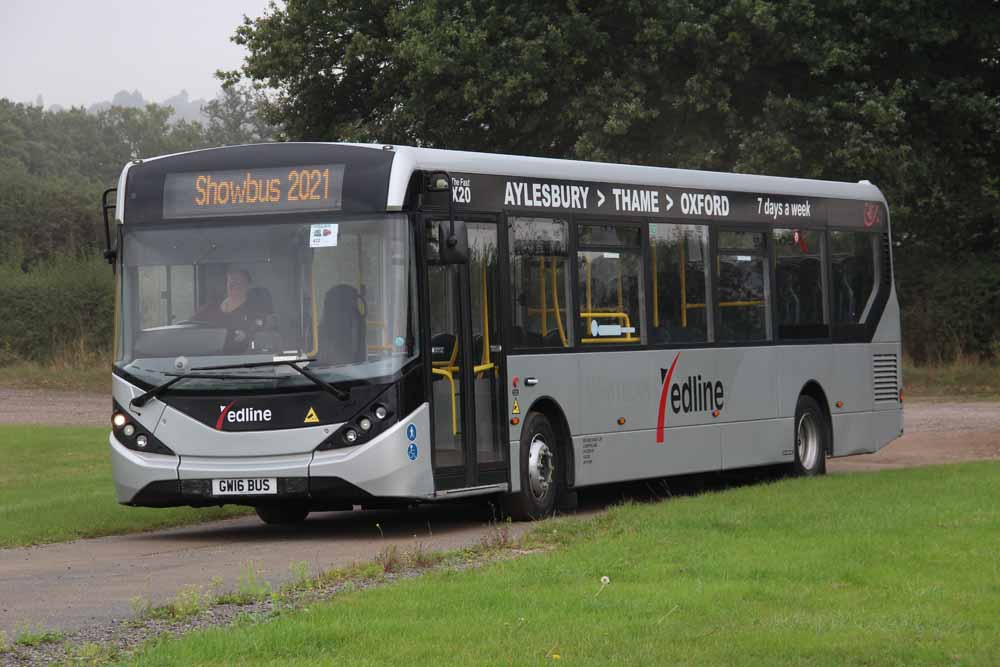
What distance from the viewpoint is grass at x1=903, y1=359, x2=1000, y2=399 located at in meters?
36.2

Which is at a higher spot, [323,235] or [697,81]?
[697,81]

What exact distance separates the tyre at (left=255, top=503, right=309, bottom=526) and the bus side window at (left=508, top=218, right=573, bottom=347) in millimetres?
2592

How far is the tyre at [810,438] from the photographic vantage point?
67.6 feet

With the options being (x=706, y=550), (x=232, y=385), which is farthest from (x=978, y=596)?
(x=232, y=385)

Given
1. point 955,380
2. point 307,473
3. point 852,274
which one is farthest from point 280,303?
point 955,380

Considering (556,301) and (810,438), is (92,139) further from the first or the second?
(556,301)

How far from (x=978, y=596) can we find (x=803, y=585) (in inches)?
40.0

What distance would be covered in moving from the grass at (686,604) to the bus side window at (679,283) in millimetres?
4104

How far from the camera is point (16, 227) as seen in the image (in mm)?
59656

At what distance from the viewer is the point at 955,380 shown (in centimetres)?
3700

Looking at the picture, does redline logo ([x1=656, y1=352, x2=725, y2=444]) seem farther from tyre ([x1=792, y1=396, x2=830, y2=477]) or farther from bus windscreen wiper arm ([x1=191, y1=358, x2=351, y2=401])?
bus windscreen wiper arm ([x1=191, y1=358, x2=351, y2=401])

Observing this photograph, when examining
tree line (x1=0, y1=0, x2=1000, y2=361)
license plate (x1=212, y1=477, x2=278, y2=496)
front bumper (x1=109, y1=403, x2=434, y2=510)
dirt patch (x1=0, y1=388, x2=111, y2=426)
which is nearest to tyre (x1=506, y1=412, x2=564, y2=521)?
front bumper (x1=109, y1=403, x2=434, y2=510)

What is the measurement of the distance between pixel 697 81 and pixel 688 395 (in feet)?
51.6

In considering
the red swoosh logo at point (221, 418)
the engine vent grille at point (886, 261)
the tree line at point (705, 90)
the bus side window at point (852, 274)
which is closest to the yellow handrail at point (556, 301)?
the red swoosh logo at point (221, 418)
